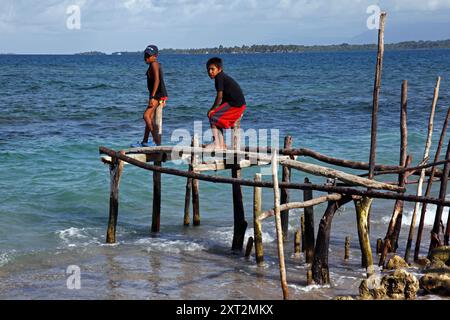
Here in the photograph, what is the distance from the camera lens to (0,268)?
11.2m

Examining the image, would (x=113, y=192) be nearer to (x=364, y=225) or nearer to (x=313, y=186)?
(x=313, y=186)

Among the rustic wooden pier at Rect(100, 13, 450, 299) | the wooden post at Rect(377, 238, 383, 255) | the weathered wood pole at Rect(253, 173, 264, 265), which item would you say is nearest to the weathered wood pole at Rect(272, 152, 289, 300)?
the rustic wooden pier at Rect(100, 13, 450, 299)

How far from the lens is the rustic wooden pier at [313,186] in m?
9.22

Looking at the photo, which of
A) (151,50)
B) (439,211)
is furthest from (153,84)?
(439,211)

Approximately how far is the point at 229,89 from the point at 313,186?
9.91 feet

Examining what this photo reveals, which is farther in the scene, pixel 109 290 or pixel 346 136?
pixel 346 136

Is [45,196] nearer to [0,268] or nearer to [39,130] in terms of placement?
[0,268]

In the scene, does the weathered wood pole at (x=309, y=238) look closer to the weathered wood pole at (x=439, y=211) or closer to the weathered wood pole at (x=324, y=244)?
the weathered wood pole at (x=324, y=244)

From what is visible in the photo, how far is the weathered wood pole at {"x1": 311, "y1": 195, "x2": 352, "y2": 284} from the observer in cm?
966

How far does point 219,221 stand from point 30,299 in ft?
17.0

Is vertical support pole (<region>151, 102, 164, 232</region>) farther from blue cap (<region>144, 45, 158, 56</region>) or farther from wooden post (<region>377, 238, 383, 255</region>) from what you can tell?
wooden post (<region>377, 238, 383, 255</region>)

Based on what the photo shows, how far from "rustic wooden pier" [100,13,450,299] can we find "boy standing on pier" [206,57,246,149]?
0.21 meters

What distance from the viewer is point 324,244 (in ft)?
32.1
